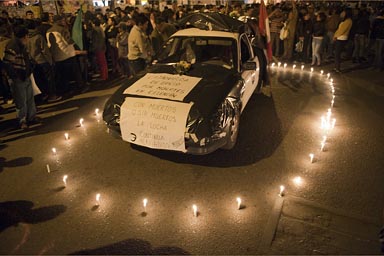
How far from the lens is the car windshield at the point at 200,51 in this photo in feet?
20.2

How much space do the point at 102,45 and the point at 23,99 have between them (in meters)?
3.96

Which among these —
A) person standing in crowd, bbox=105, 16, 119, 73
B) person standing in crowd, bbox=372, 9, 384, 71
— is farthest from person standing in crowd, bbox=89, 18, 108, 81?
person standing in crowd, bbox=372, 9, 384, 71

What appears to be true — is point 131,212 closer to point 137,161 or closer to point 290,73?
point 137,161

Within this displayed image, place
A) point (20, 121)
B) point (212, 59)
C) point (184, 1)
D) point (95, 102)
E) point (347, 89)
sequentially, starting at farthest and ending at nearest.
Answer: point (184, 1)
point (347, 89)
point (95, 102)
point (20, 121)
point (212, 59)

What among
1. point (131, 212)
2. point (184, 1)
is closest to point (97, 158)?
point (131, 212)

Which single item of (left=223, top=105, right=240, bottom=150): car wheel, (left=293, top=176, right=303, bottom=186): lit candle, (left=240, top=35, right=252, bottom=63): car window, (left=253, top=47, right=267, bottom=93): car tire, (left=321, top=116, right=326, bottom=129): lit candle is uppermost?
(left=240, top=35, right=252, bottom=63): car window

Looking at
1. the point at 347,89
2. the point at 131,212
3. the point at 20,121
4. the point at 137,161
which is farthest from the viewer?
the point at 347,89

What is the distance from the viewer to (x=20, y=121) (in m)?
6.70

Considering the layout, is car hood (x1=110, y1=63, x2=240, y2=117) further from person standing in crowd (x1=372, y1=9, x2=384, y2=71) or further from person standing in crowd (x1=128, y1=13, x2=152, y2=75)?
person standing in crowd (x1=372, y1=9, x2=384, y2=71)

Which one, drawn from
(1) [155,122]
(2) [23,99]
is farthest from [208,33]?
(2) [23,99]

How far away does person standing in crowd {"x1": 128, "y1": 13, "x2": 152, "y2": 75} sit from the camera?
800 cm

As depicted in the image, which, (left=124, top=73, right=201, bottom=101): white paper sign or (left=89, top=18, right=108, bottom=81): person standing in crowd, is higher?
(left=89, top=18, right=108, bottom=81): person standing in crowd

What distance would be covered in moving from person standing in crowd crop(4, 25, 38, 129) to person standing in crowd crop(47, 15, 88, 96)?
1.80 meters

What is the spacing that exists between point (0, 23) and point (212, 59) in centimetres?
683
